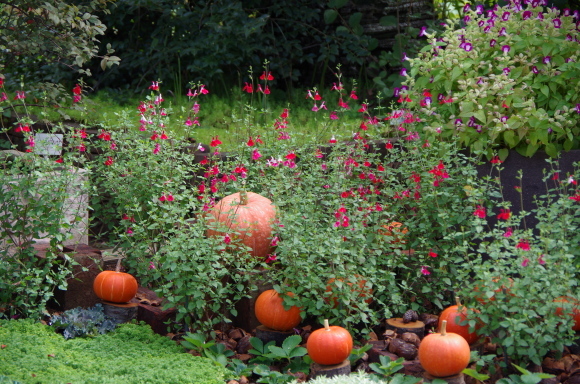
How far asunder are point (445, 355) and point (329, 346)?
22.9 inches

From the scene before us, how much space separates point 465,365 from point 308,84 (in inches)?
266

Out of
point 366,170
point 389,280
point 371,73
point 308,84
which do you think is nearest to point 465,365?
point 389,280

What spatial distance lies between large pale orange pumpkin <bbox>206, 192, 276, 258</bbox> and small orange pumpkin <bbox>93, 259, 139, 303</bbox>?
604 mm

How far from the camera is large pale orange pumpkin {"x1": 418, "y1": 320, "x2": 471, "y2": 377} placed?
3.20 metres

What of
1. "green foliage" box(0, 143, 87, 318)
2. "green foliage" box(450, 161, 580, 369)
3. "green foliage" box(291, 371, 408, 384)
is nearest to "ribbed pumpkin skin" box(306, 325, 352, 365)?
"green foliage" box(291, 371, 408, 384)

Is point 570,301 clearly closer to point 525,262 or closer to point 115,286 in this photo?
point 525,262

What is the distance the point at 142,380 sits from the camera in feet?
10.6

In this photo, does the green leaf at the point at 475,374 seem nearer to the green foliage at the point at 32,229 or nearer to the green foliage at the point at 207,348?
the green foliage at the point at 207,348

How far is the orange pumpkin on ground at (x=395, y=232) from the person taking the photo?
4091 mm

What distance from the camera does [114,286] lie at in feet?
13.8

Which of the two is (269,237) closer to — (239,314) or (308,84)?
(239,314)

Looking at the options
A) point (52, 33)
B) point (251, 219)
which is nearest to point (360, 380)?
point (251, 219)

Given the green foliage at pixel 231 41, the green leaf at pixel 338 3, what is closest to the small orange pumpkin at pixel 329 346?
the green foliage at pixel 231 41

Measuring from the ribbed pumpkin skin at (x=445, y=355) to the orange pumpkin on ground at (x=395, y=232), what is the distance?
91 centimetres
